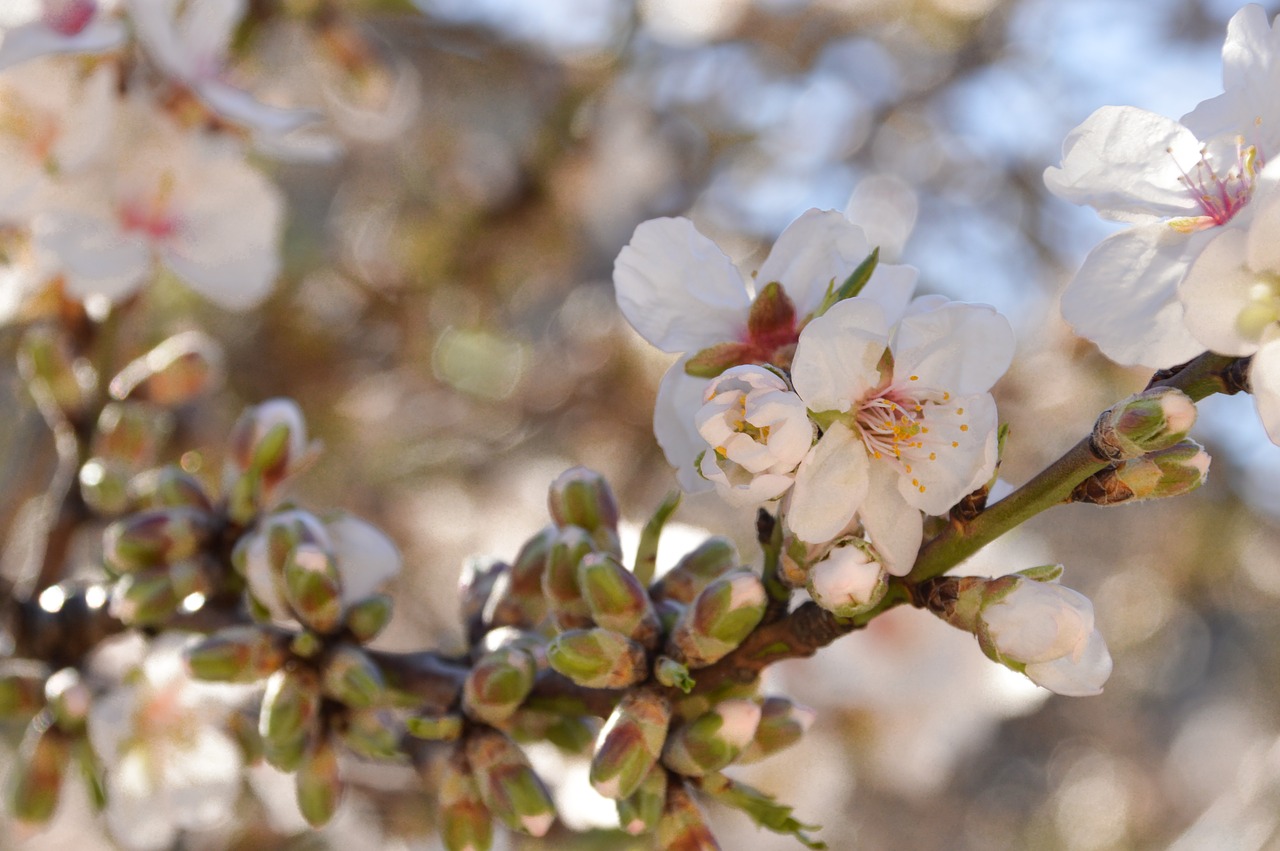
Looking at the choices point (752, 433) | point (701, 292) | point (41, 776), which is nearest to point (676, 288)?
point (701, 292)

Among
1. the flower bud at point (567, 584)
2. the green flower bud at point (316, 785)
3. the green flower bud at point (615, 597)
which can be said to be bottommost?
the green flower bud at point (316, 785)

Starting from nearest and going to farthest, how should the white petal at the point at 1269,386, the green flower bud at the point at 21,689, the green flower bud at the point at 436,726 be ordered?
the white petal at the point at 1269,386 → the green flower bud at the point at 436,726 → the green flower bud at the point at 21,689

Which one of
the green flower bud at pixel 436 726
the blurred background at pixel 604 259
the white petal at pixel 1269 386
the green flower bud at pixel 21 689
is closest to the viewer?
the white petal at pixel 1269 386

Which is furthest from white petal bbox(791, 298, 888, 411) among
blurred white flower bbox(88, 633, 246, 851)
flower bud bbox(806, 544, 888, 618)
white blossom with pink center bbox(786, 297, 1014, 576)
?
blurred white flower bbox(88, 633, 246, 851)

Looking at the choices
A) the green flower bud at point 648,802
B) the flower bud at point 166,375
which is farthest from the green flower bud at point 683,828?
the flower bud at point 166,375

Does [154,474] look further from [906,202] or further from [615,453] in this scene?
[906,202]

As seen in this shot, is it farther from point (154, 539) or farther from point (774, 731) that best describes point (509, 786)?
point (154, 539)

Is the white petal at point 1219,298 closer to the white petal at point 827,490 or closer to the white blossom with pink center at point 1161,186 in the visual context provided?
the white blossom with pink center at point 1161,186
